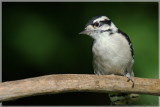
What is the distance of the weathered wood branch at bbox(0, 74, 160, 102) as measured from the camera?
4.62 metres

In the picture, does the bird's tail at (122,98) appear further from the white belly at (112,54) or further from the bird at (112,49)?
the white belly at (112,54)

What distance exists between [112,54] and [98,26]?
0.97 feet

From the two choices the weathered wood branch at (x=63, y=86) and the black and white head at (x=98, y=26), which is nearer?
the weathered wood branch at (x=63, y=86)

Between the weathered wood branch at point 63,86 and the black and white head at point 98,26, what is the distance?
21.2 inches

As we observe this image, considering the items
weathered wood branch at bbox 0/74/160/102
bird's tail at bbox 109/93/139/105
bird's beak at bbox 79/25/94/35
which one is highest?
bird's beak at bbox 79/25/94/35

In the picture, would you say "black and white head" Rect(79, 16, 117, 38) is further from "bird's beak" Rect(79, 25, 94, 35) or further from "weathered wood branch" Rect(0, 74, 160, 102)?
"weathered wood branch" Rect(0, 74, 160, 102)

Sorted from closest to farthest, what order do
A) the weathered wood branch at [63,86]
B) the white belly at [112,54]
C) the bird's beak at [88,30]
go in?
the weathered wood branch at [63,86] → the bird's beak at [88,30] → the white belly at [112,54]

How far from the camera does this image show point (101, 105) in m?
5.54

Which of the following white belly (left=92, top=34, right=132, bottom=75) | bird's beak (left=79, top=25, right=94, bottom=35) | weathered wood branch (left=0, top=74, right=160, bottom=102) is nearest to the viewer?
weathered wood branch (left=0, top=74, right=160, bottom=102)

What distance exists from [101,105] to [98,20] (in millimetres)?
831

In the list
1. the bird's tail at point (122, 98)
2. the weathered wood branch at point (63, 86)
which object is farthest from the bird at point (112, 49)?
the weathered wood branch at point (63, 86)

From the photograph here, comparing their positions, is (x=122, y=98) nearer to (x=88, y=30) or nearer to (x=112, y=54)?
(x=112, y=54)

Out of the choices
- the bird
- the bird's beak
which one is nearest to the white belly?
the bird

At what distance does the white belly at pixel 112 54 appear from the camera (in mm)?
5323
